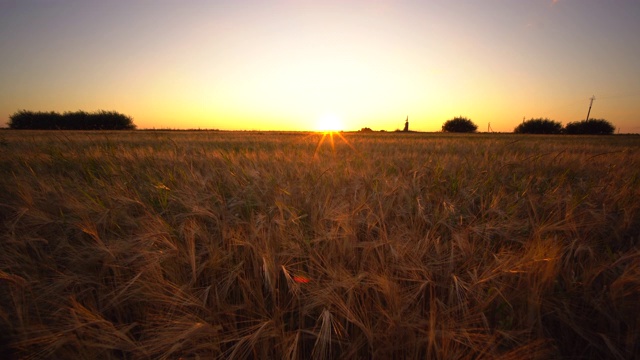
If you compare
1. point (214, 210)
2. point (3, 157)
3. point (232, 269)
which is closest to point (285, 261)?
point (232, 269)

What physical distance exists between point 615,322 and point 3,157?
22.1ft

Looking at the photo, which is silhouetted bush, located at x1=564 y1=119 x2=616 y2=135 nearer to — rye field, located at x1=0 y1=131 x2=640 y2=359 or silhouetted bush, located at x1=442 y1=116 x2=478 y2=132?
silhouetted bush, located at x1=442 y1=116 x2=478 y2=132

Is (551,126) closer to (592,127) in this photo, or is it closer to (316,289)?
(592,127)

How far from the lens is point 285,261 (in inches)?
45.0

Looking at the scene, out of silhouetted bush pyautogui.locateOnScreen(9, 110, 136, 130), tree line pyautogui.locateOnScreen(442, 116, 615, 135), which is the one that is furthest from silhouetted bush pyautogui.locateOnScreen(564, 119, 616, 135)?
silhouetted bush pyautogui.locateOnScreen(9, 110, 136, 130)

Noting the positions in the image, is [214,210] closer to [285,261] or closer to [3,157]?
[285,261]

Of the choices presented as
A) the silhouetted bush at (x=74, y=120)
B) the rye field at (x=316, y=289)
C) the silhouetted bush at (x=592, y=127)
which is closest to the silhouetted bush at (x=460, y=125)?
the silhouetted bush at (x=592, y=127)

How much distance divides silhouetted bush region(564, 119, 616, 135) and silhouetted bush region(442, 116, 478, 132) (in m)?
16.7

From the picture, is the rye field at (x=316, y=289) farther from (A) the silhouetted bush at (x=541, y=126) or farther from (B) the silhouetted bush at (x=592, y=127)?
(B) the silhouetted bush at (x=592, y=127)

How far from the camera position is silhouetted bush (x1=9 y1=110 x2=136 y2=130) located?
40344 mm

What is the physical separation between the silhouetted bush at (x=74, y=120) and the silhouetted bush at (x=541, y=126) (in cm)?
7050

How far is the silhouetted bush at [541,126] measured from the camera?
41.8 metres

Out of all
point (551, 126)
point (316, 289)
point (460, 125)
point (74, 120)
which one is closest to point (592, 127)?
point (551, 126)

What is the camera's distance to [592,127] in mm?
42688
